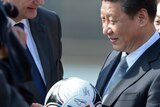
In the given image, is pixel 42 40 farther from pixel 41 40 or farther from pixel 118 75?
pixel 118 75

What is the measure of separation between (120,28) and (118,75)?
250 millimetres

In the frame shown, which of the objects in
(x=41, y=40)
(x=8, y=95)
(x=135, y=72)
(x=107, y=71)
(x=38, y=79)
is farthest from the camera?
(x=41, y=40)

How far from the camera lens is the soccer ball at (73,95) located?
3143mm

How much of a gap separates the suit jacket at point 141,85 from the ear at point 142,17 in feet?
0.40

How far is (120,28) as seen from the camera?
3.50 meters

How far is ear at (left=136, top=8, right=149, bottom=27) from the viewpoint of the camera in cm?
347

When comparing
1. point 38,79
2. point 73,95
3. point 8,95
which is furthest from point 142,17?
point 8,95

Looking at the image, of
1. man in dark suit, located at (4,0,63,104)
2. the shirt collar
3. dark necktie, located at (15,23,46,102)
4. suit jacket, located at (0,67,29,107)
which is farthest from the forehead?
suit jacket, located at (0,67,29,107)

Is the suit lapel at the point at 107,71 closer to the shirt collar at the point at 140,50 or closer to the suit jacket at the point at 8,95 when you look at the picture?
the shirt collar at the point at 140,50

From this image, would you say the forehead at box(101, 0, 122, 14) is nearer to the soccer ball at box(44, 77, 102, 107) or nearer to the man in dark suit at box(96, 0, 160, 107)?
the man in dark suit at box(96, 0, 160, 107)

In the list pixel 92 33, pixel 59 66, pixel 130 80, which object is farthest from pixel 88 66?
pixel 130 80

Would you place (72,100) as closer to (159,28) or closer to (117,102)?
(117,102)

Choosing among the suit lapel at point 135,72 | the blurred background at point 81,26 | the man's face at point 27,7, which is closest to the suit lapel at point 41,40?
the man's face at point 27,7

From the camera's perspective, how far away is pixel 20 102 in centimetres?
225
